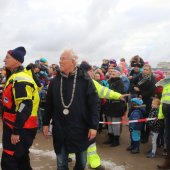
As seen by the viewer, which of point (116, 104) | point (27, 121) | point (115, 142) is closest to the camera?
point (27, 121)

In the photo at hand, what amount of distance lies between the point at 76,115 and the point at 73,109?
9 centimetres

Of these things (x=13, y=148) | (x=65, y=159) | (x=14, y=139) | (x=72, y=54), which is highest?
(x=72, y=54)

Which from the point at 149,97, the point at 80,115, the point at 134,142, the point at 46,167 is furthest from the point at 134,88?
the point at 80,115

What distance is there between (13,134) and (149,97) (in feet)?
13.4

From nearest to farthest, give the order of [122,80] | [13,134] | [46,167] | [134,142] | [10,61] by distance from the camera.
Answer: [13,134] → [10,61] → [46,167] → [134,142] → [122,80]

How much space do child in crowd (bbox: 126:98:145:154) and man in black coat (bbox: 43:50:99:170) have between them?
97.3 inches

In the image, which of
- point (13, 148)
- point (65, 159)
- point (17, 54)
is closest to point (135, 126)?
point (65, 159)

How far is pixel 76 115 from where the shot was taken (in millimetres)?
4152

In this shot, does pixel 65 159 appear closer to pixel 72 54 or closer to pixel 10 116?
pixel 10 116

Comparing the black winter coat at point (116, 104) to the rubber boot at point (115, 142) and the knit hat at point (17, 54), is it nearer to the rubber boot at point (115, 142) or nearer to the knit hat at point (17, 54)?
the rubber boot at point (115, 142)

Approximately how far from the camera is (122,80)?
24.0 ft

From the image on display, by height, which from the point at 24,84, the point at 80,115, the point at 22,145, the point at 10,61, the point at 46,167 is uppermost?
the point at 10,61

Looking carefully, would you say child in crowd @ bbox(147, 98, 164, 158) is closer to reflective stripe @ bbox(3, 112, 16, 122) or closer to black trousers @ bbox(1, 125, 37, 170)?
black trousers @ bbox(1, 125, 37, 170)

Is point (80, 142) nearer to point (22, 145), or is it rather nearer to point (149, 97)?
point (22, 145)
